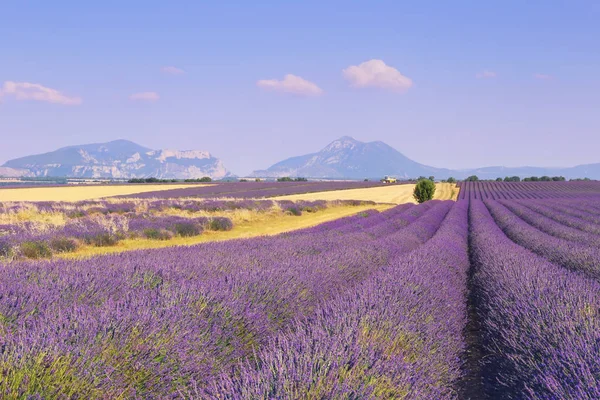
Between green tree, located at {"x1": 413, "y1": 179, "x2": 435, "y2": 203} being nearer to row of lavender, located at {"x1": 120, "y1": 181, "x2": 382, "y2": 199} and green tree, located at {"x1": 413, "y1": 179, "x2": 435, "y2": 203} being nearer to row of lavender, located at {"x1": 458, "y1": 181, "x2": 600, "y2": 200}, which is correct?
row of lavender, located at {"x1": 458, "y1": 181, "x2": 600, "y2": 200}

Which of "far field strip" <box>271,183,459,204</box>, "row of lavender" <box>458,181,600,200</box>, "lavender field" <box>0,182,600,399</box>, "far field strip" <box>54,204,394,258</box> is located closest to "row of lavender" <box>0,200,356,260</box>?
"far field strip" <box>54,204,394,258</box>

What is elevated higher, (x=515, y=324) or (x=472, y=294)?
(x=515, y=324)

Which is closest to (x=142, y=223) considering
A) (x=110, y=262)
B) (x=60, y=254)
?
(x=60, y=254)

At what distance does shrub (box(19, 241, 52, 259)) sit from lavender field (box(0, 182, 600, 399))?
5.10m

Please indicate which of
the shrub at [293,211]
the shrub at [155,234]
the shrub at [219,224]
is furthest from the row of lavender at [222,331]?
the shrub at [293,211]

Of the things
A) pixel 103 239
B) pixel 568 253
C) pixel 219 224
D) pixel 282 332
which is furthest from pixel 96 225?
pixel 568 253

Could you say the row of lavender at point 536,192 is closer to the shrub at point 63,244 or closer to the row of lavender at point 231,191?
the row of lavender at point 231,191

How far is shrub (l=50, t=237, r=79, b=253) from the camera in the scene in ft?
33.9

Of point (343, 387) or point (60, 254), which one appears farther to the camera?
point (60, 254)

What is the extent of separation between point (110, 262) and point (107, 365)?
3.07 m

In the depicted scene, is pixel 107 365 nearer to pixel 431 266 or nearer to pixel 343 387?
pixel 343 387

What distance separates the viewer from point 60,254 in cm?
999

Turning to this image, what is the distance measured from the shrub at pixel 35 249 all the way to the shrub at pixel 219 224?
6.95 meters

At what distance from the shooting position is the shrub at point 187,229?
14.7 meters
